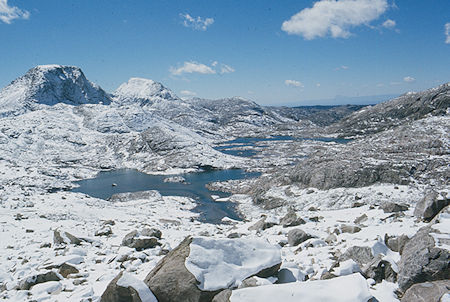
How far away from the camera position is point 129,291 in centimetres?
786

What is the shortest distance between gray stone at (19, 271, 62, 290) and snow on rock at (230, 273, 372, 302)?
839 cm

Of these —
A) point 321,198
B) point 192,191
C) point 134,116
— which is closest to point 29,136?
point 134,116

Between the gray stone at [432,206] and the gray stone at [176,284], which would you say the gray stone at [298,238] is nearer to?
the gray stone at [432,206]

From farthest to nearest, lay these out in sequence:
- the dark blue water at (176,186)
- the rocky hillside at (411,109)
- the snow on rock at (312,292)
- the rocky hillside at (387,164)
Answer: the rocky hillside at (411,109)
the dark blue water at (176,186)
the rocky hillside at (387,164)
the snow on rock at (312,292)

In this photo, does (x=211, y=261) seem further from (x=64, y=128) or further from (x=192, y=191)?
(x=64, y=128)

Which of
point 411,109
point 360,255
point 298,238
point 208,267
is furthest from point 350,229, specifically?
point 411,109

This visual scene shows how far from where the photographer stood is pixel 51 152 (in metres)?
118

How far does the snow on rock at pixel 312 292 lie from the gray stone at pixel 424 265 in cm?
160

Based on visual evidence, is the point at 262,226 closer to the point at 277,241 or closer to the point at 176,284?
the point at 277,241

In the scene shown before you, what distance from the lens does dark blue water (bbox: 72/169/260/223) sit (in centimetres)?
5416

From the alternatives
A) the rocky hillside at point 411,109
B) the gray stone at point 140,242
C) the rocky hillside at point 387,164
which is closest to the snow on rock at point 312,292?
the gray stone at point 140,242

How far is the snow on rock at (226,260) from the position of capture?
8016 mm

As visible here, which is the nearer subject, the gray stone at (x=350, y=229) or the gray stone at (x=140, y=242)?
the gray stone at (x=350, y=229)

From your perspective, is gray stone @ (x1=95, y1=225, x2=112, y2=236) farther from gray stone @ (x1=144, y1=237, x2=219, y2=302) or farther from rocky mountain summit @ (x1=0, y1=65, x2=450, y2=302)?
gray stone @ (x1=144, y1=237, x2=219, y2=302)
